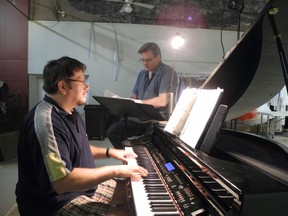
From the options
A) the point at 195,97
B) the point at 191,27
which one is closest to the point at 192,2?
the point at 191,27

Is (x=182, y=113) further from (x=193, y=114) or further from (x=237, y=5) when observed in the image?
(x=237, y=5)

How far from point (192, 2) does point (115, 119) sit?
11.5 feet

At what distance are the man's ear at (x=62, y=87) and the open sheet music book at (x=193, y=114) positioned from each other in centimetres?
69

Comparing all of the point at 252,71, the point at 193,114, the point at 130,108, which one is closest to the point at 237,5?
the point at 252,71

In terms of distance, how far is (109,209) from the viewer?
158 cm

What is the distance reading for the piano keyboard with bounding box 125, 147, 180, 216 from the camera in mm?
1171

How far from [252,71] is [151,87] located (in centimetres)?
153

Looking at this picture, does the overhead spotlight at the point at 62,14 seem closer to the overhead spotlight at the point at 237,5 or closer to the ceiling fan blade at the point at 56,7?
the ceiling fan blade at the point at 56,7

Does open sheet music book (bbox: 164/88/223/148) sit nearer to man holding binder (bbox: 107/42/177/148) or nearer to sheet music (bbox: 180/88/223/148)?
sheet music (bbox: 180/88/223/148)

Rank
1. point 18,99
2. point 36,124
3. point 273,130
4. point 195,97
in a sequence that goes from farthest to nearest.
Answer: point 273,130 < point 18,99 < point 195,97 < point 36,124

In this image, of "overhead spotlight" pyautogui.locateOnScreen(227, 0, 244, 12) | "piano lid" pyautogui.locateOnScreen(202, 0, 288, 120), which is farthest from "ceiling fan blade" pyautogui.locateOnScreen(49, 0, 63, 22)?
"piano lid" pyautogui.locateOnScreen(202, 0, 288, 120)

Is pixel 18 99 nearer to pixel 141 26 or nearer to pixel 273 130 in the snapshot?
pixel 141 26

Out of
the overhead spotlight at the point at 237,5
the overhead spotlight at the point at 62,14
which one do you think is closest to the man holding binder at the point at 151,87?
the overhead spotlight at the point at 237,5

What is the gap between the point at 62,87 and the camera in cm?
159
